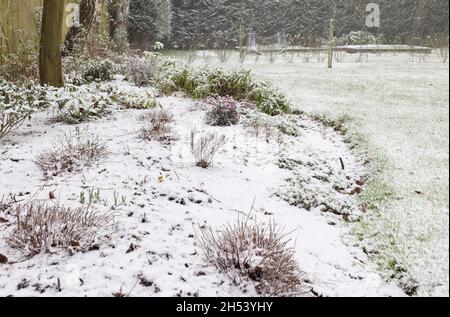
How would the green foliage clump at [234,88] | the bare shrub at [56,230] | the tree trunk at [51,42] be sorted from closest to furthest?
the bare shrub at [56,230], the tree trunk at [51,42], the green foliage clump at [234,88]

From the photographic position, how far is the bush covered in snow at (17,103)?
4.29m

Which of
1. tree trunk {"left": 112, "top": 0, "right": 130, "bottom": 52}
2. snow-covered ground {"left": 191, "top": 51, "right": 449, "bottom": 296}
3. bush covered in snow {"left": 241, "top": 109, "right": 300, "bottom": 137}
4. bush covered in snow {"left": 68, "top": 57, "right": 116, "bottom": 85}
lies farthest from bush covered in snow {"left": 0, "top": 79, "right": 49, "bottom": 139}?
tree trunk {"left": 112, "top": 0, "right": 130, "bottom": 52}

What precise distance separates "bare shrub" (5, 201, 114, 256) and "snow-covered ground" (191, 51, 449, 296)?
1899mm

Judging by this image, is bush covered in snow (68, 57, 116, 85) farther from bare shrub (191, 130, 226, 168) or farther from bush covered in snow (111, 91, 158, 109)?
bare shrub (191, 130, 226, 168)

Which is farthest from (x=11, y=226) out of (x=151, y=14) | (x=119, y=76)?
(x=151, y=14)

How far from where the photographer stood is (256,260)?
2.33 metres

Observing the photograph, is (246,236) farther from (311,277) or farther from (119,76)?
(119,76)

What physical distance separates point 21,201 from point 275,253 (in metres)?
2.00

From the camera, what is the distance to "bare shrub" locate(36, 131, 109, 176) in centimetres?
358

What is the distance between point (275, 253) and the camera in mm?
2336

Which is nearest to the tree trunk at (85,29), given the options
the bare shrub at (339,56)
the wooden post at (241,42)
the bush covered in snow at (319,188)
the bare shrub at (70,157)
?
the wooden post at (241,42)

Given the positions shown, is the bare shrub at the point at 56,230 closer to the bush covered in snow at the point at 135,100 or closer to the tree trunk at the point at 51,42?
the bush covered in snow at the point at 135,100

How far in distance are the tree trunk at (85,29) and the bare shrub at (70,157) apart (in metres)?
5.43

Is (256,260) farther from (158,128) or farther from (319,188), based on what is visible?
(158,128)
